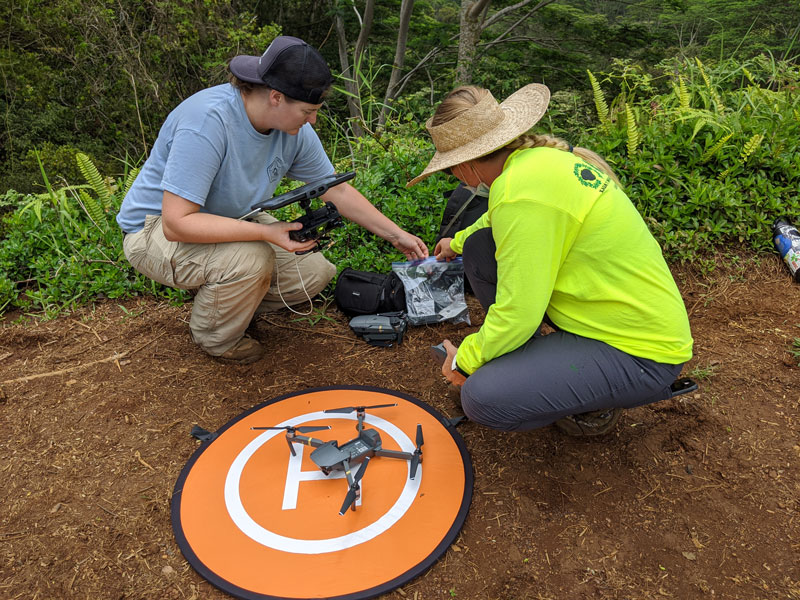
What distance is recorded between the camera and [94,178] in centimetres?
404

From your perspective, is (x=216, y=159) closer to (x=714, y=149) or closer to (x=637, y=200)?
(x=637, y=200)

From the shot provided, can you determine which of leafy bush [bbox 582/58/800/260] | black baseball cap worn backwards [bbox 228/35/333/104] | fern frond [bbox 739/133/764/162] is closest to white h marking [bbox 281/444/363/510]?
black baseball cap worn backwards [bbox 228/35/333/104]

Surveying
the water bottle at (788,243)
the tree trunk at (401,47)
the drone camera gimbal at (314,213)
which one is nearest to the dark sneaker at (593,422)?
the drone camera gimbal at (314,213)

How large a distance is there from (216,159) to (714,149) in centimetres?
318

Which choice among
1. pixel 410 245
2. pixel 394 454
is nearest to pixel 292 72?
pixel 410 245

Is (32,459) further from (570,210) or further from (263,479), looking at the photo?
(570,210)

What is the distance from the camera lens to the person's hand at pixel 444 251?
9.49 ft

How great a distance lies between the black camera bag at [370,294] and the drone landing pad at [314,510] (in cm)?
84

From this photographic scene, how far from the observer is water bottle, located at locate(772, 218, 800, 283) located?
3.37m

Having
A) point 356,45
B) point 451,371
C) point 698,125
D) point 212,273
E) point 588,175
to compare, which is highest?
point 588,175

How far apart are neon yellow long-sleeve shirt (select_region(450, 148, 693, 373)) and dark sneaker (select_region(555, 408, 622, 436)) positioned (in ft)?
1.43

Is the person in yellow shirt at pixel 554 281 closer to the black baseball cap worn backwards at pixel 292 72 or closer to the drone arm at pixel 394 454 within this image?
the drone arm at pixel 394 454

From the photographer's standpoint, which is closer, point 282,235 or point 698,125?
point 282,235

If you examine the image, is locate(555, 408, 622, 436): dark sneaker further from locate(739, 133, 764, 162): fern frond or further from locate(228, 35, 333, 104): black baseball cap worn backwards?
locate(739, 133, 764, 162): fern frond
